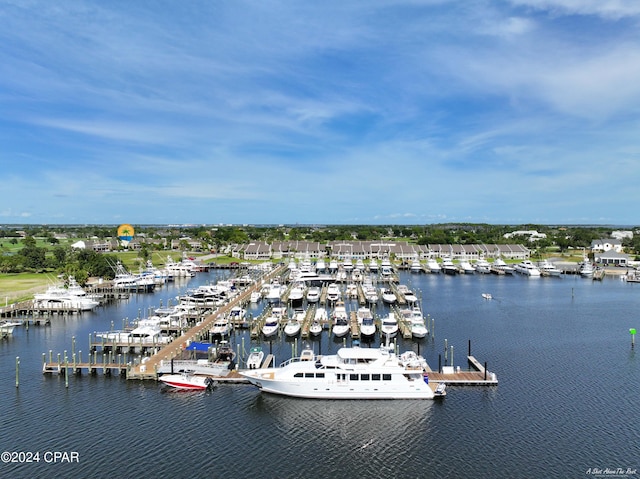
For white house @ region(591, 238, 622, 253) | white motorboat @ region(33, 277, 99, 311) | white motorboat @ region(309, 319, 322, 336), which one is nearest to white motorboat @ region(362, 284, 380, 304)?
white motorboat @ region(309, 319, 322, 336)

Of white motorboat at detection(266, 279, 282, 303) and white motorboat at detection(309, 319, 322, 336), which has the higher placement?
white motorboat at detection(266, 279, 282, 303)

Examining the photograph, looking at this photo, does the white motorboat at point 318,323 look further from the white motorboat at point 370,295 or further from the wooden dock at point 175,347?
the white motorboat at point 370,295

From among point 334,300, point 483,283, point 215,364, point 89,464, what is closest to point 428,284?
point 483,283

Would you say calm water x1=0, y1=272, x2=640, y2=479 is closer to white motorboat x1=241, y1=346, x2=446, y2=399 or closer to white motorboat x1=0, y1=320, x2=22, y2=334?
white motorboat x1=241, y1=346, x2=446, y2=399

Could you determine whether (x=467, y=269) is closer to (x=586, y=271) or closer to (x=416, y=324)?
(x=586, y=271)

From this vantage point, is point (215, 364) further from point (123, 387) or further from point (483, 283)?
point (483, 283)
